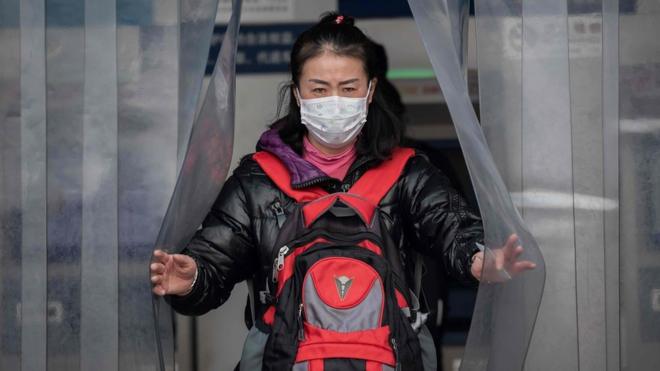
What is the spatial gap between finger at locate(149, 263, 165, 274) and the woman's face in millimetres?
650

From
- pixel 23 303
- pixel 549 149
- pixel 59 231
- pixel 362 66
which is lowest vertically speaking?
pixel 23 303

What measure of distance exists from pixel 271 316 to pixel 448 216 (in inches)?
22.0

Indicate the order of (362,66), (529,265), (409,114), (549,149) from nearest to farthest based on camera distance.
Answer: (529,265) → (549,149) → (362,66) → (409,114)

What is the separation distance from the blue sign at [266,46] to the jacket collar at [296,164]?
6.54ft

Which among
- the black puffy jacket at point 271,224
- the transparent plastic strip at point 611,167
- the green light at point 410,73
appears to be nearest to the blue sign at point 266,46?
the green light at point 410,73

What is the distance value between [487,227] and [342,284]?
0.40 metres

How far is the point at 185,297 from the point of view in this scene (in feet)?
9.25

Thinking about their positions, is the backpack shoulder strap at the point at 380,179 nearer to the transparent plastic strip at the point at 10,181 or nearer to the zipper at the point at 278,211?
the zipper at the point at 278,211

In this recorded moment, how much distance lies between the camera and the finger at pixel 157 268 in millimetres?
2674

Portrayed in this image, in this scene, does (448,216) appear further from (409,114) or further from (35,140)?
(409,114)

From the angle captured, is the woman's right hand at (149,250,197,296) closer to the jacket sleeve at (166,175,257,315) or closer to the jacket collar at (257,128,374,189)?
the jacket sleeve at (166,175,257,315)

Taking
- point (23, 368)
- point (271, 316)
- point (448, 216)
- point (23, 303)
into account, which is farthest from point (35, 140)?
point (448, 216)

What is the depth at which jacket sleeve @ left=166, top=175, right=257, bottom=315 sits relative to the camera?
286 centimetres

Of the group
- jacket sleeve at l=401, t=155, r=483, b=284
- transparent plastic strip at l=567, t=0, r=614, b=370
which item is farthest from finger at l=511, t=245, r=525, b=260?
transparent plastic strip at l=567, t=0, r=614, b=370
